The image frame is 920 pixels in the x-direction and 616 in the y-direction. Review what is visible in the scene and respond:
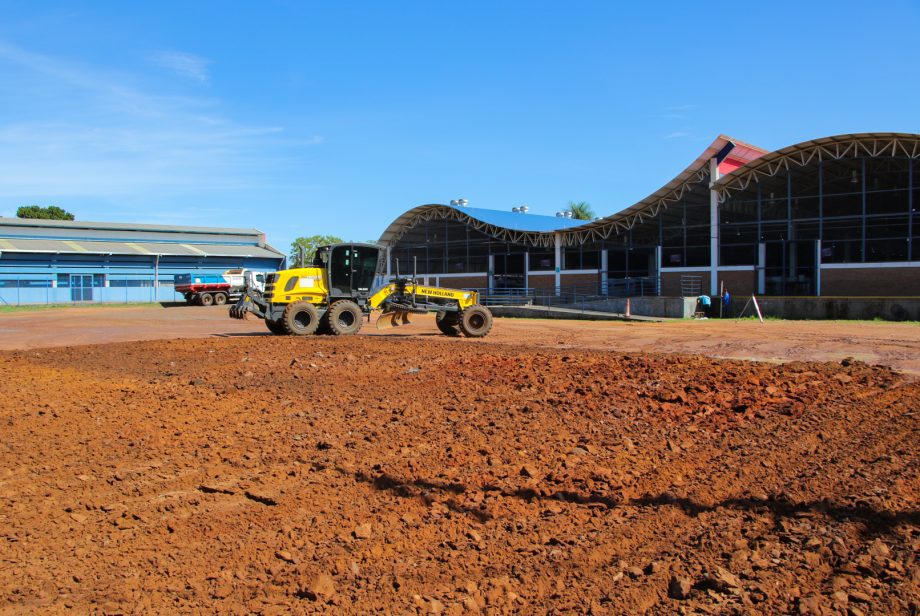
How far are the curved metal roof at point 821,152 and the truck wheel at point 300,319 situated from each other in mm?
22461

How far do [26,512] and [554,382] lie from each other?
7341mm

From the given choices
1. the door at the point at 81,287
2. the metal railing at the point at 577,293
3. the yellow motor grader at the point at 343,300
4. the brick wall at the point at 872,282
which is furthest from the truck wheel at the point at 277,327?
the door at the point at 81,287

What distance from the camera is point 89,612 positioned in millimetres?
4137

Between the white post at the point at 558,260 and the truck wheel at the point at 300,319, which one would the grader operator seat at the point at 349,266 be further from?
the white post at the point at 558,260

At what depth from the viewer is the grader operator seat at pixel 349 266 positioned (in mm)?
20484

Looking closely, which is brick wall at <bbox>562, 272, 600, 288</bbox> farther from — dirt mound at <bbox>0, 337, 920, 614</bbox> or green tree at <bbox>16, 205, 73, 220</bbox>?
green tree at <bbox>16, 205, 73, 220</bbox>

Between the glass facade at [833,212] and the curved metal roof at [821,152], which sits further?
the glass facade at [833,212]

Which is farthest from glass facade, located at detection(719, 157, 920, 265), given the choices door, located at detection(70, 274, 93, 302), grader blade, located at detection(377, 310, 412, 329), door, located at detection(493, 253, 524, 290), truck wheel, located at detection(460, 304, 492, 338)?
door, located at detection(70, 274, 93, 302)

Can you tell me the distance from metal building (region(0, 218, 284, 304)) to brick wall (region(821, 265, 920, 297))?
4738cm

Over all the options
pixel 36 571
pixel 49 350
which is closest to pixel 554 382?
pixel 36 571

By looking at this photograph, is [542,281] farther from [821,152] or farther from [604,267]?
[821,152]

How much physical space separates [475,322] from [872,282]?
20.2m

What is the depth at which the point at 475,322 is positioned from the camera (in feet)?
69.4

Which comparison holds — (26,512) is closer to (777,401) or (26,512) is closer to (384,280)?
(777,401)
